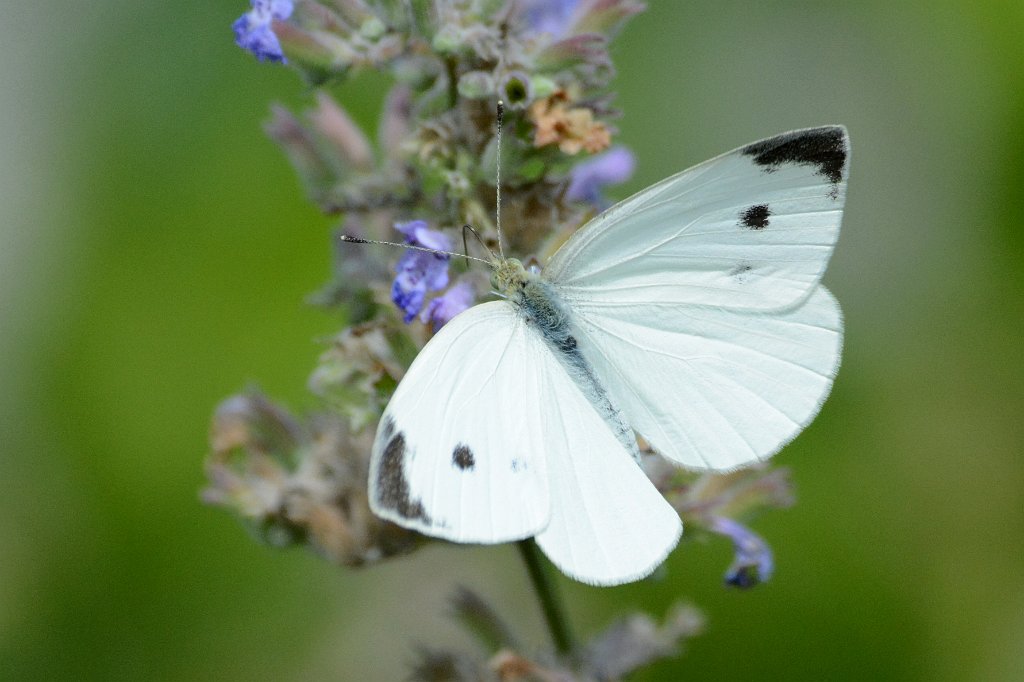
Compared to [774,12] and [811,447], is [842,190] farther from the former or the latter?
[774,12]

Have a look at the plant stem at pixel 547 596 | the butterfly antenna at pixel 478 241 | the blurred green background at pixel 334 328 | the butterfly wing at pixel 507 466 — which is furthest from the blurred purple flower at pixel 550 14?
the blurred green background at pixel 334 328

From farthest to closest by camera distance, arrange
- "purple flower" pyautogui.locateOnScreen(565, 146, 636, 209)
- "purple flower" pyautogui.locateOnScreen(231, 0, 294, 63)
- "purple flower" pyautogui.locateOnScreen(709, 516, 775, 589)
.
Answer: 1. "purple flower" pyautogui.locateOnScreen(565, 146, 636, 209)
2. "purple flower" pyautogui.locateOnScreen(709, 516, 775, 589)
3. "purple flower" pyautogui.locateOnScreen(231, 0, 294, 63)

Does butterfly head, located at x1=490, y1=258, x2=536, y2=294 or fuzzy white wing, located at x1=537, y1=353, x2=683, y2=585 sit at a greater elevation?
butterfly head, located at x1=490, y1=258, x2=536, y2=294

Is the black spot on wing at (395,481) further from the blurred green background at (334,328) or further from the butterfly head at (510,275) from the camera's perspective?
the blurred green background at (334,328)

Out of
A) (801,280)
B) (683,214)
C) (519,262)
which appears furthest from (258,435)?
(801,280)

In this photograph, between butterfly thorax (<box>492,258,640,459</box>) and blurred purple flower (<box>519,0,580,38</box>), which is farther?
blurred purple flower (<box>519,0,580,38</box>)

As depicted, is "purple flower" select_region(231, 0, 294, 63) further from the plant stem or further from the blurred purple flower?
the plant stem

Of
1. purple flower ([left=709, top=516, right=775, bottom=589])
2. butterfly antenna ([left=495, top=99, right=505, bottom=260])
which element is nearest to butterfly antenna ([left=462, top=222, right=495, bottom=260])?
butterfly antenna ([left=495, top=99, right=505, bottom=260])
